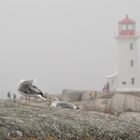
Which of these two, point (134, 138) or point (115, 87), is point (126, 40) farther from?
point (134, 138)

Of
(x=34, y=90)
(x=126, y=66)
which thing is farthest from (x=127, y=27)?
(x=34, y=90)

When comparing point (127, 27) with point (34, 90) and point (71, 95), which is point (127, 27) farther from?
point (34, 90)

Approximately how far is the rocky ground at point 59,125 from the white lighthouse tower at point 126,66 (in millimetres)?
60404

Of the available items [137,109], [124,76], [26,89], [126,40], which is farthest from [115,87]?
[26,89]

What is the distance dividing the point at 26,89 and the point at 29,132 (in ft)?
12.1

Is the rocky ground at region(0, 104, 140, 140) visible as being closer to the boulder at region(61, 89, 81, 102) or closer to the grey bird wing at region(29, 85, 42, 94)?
the grey bird wing at region(29, 85, 42, 94)

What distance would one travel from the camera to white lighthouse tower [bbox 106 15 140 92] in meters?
71.8

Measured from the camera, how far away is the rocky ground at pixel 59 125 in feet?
31.0

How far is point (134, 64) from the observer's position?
2852 inches

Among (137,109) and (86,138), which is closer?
(86,138)

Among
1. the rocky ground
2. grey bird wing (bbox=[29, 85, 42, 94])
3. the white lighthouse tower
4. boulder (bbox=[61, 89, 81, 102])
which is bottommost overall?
the rocky ground

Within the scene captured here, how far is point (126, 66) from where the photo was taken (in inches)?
2825

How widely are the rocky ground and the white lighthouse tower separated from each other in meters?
60.4

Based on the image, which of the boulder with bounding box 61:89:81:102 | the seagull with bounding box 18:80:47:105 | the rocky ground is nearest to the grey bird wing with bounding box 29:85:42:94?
the seagull with bounding box 18:80:47:105
